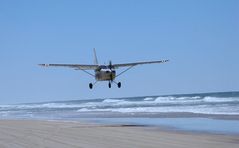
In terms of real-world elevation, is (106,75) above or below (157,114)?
above

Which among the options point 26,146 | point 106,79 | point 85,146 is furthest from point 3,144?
point 106,79

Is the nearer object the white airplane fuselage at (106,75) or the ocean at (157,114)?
the ocean at (157,114)

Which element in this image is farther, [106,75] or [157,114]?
[157,114]

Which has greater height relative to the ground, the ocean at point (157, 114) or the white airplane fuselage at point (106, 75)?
the white airplane fuselage at point (106, 75)

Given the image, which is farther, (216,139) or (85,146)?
(216,139)

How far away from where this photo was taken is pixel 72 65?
38781 mm

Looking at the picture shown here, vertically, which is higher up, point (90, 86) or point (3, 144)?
point (90, 86)

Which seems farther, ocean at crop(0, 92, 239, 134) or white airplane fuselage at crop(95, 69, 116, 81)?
white airplane fuselage at crop(95, 69, 116, 81)

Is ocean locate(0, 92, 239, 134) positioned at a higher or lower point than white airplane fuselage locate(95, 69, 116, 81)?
lower

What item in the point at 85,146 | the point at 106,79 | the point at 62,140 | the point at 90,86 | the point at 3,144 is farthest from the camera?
the point at 90,86

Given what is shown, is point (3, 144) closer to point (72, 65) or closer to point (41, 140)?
point (41, 140)

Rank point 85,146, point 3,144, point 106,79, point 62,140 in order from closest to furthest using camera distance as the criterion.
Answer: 1. point 85,146
2. point 3,144
3. point 62,140
4. point 106,79

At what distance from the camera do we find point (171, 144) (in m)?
16.8

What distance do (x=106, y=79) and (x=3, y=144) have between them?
68.0 ft
